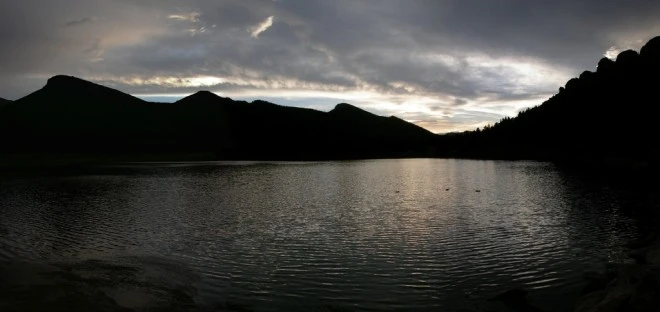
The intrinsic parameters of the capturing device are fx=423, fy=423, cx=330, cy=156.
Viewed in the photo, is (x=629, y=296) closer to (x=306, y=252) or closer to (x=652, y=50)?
(x=306, y=252)

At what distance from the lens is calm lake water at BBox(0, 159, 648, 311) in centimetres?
2062

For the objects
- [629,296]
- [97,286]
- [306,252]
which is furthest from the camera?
[306,252]

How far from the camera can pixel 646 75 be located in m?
177

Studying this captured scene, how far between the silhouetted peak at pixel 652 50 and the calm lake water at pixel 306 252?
171324 millimetres

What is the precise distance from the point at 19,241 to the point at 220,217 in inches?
706

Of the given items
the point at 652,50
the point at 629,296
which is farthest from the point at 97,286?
the point at 652,50

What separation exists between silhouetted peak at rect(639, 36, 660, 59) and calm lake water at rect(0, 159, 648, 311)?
171 meters

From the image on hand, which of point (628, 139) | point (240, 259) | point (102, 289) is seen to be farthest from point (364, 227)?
point (628, 139)

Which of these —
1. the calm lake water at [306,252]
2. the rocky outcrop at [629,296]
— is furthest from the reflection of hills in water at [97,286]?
the rocky outcrop at [629,296]

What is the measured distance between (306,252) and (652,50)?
743 ft

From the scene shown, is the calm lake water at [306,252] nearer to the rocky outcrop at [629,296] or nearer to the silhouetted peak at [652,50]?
the rocky outcrop at [629,296]

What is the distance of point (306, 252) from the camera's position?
1177 inches

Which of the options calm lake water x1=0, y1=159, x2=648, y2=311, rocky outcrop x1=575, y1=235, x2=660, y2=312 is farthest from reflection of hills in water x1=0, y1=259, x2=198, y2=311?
rocky outcrop x1=575, y1=235, x2=660, y2=312

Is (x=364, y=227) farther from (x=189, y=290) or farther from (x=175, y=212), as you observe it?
(x=175, y=212)
